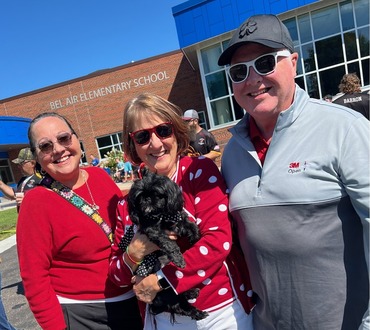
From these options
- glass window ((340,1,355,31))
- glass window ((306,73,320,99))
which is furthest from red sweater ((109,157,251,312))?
glass window ((340,1,355,31))

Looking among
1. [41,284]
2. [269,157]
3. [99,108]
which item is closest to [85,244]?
[41,284]

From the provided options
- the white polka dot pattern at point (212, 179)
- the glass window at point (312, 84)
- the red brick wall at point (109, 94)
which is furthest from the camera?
the red brick wall at point (109, 94)

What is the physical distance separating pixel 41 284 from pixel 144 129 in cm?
111

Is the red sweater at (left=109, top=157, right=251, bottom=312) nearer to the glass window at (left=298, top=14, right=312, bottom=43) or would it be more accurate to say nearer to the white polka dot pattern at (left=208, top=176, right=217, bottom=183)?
the white polka dot pattern at (left=208, top=176, right=217, bottom=183)

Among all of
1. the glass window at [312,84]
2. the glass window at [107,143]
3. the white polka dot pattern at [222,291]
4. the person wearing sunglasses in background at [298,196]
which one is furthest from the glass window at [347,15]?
the glass window at [107,143]

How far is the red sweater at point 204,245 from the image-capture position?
1672mm

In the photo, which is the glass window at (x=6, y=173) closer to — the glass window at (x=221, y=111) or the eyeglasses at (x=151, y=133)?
the glass window at (x=221, y=111)

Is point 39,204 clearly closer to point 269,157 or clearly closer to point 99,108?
point 269,157

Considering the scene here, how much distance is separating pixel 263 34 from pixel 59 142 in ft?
4.51

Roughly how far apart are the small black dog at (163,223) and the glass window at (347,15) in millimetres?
16353

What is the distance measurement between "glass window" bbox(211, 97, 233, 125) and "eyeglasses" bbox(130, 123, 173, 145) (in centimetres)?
1567

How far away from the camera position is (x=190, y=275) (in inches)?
66.2

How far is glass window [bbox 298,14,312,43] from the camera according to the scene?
1522 centimetres

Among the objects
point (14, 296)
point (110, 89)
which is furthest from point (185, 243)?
point (110, 89)
